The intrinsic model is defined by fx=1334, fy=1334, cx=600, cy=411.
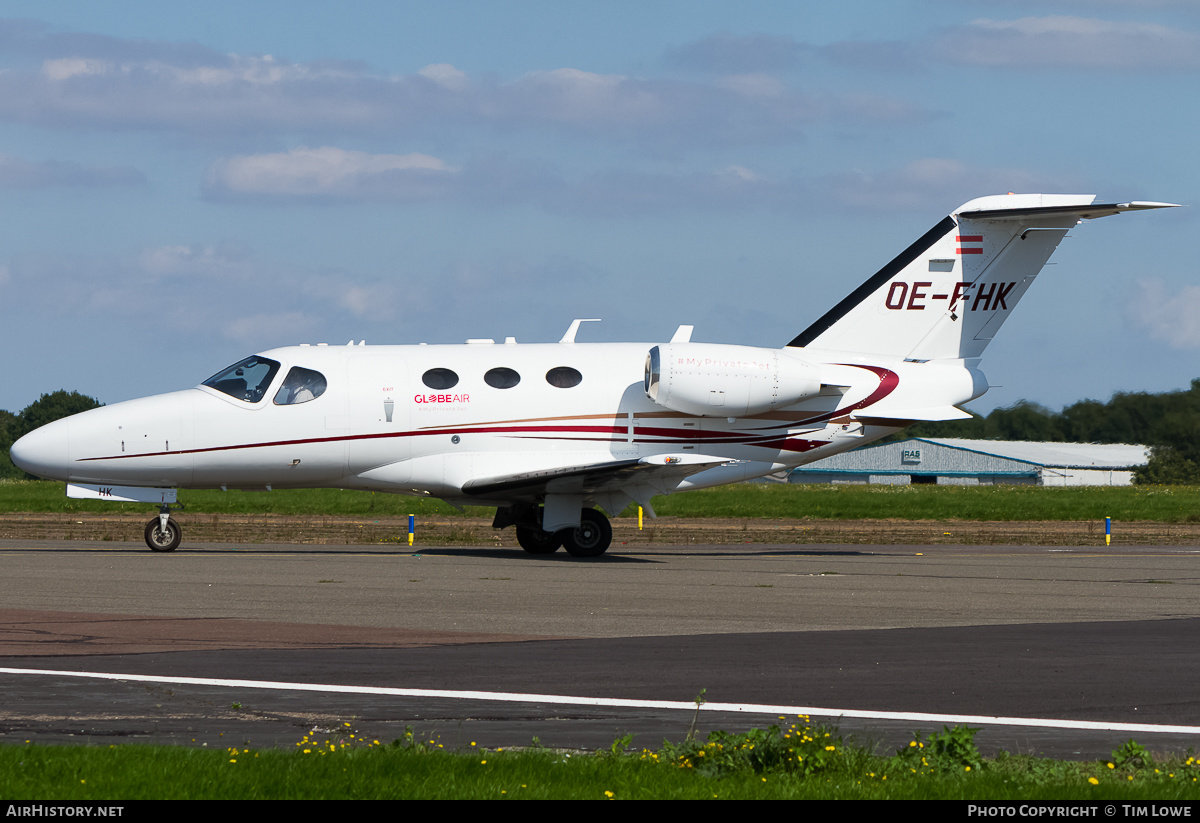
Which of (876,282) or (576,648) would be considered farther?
(876,282)

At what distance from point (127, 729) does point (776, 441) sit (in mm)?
17606

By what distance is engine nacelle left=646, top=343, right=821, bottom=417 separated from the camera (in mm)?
23062

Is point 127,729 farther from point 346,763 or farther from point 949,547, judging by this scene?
point 949,547

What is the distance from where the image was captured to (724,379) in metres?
23.3

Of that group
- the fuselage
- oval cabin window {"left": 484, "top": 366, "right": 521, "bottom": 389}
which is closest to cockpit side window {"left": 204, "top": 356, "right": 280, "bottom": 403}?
the fuselage

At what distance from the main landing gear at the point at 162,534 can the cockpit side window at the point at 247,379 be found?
2.33m

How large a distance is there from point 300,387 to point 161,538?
364cm

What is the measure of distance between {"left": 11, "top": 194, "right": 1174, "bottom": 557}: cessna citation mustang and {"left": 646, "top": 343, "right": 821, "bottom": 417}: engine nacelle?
35mm

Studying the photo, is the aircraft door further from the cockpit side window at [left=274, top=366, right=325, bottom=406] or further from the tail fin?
the tail fin

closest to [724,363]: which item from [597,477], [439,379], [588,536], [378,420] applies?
[597,477]

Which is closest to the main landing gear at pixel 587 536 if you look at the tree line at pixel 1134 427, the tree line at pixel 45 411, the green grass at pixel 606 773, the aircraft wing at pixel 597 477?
the aircraft wing at pixel 597 477

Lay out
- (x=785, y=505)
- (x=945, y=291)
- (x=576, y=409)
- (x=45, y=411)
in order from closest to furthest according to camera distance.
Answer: (x=576, y=409) < (x=945, y=291) < (x=785, y=505) < (x=45, y=411)

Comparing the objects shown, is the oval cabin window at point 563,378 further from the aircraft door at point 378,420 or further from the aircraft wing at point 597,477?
the aircraft door at point 378,420

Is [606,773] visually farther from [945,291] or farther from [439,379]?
[945,291]
